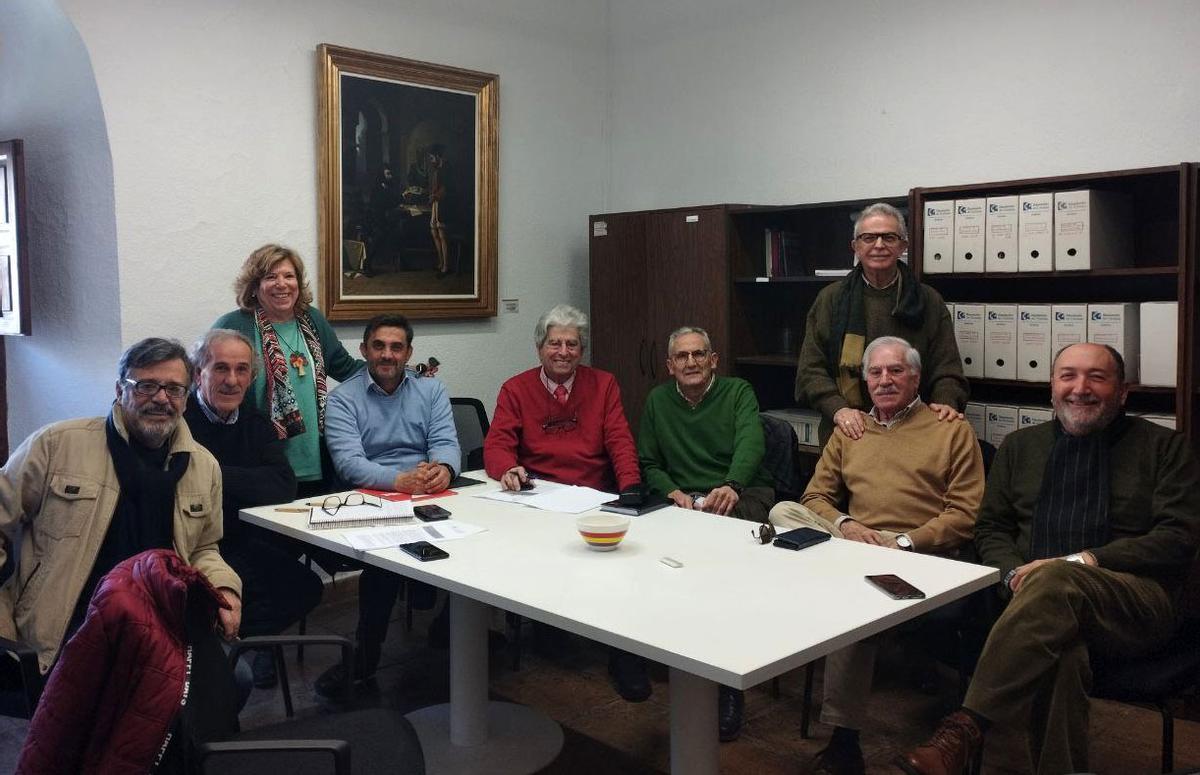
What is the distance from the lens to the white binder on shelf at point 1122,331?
356cm

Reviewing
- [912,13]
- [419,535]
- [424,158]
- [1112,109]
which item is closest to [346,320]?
[424,158]

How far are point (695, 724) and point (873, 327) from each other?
1.97 m

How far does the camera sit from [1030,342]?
382 centimetres

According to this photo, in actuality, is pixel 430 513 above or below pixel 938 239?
below

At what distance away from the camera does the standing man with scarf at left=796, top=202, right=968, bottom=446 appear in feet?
12.3

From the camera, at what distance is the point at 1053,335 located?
148 inches

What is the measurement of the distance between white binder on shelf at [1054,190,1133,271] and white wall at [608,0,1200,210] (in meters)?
0.31

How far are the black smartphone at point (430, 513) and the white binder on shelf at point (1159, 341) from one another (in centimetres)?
232

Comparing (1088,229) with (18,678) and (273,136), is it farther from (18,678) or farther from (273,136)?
(18,678)

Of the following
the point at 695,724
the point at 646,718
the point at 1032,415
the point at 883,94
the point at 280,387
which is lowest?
the point at 646,718

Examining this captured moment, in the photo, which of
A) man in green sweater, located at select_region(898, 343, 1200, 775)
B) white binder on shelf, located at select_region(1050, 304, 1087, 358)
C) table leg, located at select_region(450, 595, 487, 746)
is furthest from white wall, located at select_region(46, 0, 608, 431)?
man in green sweater, located at select_region(898, 343, 1200, 775)

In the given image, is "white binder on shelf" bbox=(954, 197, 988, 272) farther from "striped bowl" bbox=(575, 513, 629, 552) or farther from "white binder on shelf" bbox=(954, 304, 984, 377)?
"striped bowl" bbox=(575, 513, 629, 552)

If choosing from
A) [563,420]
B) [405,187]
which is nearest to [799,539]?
[563,420]

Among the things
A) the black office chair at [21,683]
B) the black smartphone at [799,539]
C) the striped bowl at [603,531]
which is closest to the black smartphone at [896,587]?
the black smartphone at [799,539]
